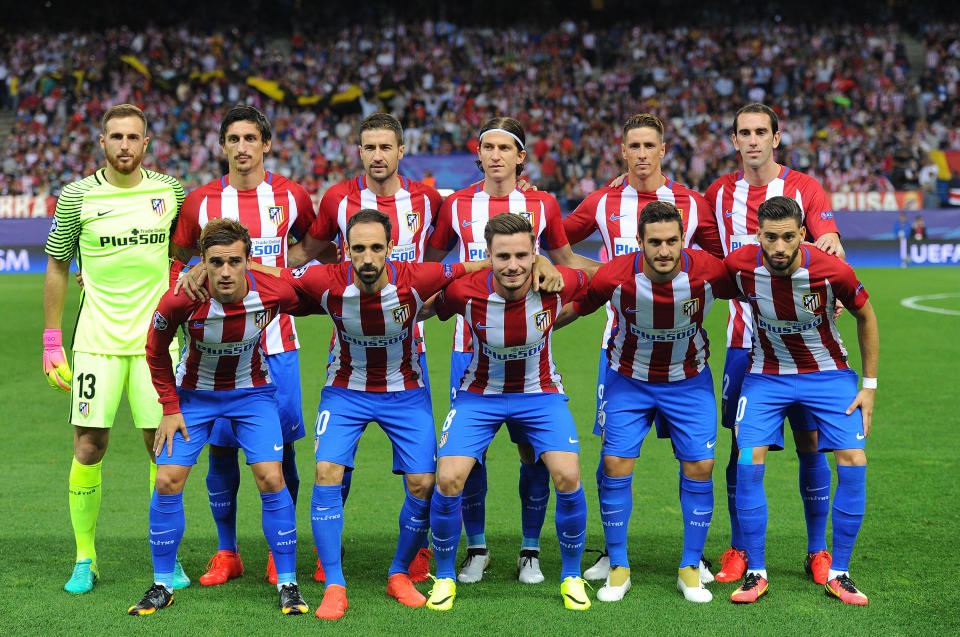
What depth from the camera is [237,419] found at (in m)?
4.89

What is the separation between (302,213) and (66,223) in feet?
4.00

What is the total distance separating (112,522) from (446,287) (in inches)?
107

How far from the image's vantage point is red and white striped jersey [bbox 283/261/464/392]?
16.1ft

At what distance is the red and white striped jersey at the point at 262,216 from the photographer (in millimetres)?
5355

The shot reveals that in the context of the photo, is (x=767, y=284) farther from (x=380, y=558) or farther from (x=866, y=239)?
(x=866, y=239)

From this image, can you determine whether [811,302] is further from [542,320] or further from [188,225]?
[188,225]

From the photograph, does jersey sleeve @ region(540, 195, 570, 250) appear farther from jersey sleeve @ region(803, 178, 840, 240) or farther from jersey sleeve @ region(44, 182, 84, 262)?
jersey sleeve @ region(44, 182, 84, 262)

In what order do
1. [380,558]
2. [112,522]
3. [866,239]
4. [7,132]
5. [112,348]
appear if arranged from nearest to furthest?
[112,348], [380,558], [112,522], [866,239], [7,132]

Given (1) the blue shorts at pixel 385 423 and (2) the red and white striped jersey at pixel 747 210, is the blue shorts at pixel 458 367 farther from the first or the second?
(2) the red and white striped jersey at pixel 747 210

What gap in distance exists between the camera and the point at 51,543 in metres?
5.68

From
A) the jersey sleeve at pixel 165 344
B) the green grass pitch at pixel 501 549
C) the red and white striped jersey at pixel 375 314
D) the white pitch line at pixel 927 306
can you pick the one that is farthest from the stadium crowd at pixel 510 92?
the jersey sleeve at pixel 165 344

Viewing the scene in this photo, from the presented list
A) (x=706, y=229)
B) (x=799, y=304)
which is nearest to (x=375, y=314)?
(x=706, y=229)

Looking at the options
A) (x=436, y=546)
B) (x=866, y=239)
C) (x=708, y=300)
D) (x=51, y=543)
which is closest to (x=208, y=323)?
(x=436, y=546)

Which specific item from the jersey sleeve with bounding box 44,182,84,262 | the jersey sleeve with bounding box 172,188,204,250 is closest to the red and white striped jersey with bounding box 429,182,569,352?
the jersey sleeve with bounding box 172,188,204,250
